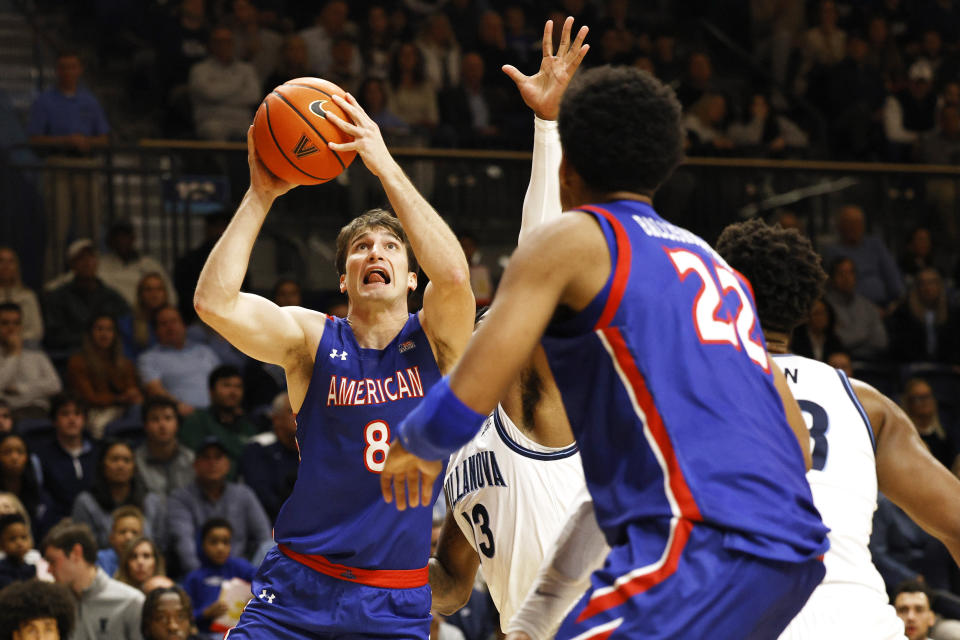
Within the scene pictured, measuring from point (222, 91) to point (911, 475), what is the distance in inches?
369

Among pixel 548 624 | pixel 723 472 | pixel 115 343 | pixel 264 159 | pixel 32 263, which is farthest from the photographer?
pixel 32 263

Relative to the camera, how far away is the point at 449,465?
15.9 ft

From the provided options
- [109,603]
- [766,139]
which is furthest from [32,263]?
[766,139]

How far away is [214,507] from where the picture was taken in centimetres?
868

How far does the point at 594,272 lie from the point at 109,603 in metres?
5.76

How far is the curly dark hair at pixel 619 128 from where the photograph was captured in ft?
9.16

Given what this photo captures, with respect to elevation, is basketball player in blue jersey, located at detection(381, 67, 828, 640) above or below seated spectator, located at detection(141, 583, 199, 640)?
above

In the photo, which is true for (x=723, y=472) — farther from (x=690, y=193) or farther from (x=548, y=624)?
(x=690, y=193)

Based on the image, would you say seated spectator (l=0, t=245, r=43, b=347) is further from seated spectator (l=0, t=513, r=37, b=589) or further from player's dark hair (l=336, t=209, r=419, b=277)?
player's dark hair (l=336, t=209, r=419, b=277)

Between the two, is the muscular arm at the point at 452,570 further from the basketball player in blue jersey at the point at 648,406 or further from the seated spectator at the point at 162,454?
the seated spectator at the point at 162,454

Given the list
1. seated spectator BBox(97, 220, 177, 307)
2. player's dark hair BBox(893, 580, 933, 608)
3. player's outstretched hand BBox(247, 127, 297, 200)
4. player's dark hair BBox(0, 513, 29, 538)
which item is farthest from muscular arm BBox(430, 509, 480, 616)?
seated spectator BBox(97, 220, 177, 307)

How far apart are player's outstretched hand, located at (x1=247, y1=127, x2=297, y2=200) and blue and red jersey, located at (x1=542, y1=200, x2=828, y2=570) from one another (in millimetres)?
1763

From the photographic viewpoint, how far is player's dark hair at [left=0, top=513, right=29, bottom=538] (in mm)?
7652

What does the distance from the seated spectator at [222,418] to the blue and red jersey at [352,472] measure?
537 cm
